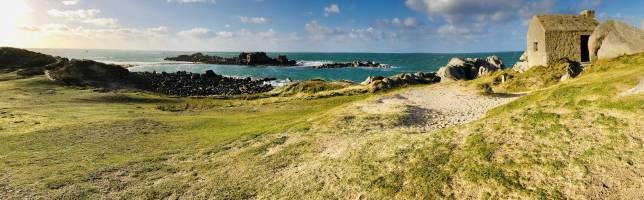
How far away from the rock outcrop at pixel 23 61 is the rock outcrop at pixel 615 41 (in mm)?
80771

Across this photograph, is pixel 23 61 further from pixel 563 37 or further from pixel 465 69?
pixel 563 37

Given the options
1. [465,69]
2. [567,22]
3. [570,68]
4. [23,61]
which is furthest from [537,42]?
[23,61]

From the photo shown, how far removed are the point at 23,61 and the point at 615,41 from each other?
95.1m

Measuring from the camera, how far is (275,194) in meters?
15.8

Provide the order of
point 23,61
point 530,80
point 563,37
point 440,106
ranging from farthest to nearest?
point 23,61, point 563,37, point 530,80, point 440,106

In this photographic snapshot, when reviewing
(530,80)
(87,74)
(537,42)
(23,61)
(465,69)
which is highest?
(23,61)

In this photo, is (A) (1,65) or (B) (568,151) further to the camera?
(A) (1,65)

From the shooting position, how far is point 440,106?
3347 cm

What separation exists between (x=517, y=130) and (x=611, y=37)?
30.2 meters

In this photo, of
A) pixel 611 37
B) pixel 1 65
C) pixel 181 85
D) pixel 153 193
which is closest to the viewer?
pixel 153 193

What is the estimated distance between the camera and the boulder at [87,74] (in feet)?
218

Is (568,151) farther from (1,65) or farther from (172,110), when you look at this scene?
(1,65)

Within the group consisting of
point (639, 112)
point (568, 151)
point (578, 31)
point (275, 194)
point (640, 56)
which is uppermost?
point (578, 31)

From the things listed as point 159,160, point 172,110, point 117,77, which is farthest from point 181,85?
point 159,160
